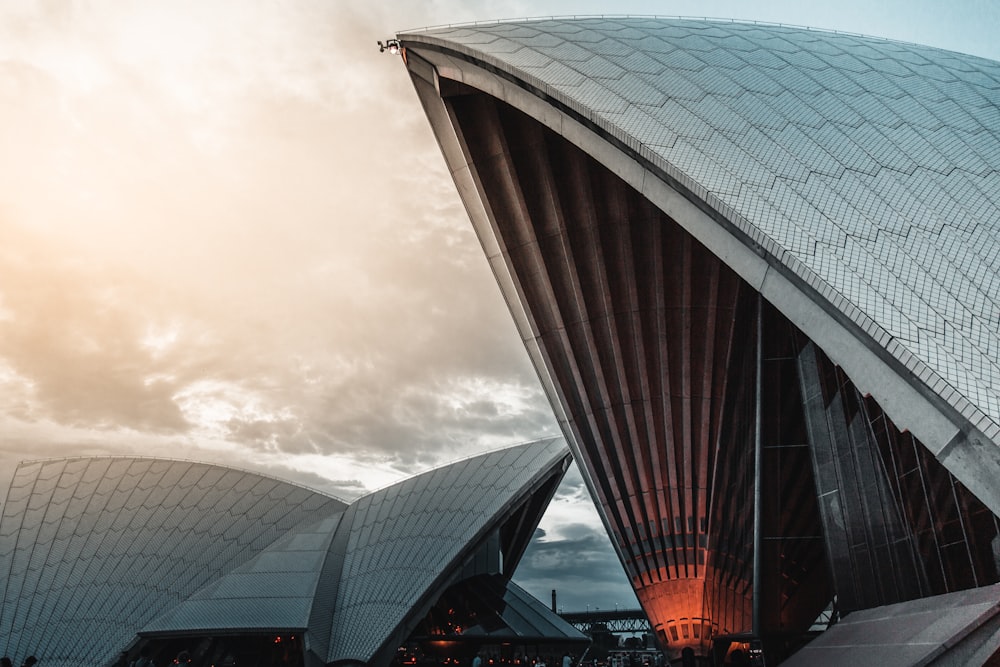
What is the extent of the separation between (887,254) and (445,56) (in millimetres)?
11309

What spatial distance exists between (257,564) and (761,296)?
23.3 metres

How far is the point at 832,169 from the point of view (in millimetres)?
9734

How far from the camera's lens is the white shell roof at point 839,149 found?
24.5 ft

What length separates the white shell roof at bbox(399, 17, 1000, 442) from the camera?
7477mm

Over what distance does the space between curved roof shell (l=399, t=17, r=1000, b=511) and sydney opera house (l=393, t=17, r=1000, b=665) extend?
0.14 feet

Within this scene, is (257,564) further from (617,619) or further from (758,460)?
(617,619)

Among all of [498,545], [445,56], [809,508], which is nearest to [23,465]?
[498,545]

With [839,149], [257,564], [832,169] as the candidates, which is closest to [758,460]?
[839,149]

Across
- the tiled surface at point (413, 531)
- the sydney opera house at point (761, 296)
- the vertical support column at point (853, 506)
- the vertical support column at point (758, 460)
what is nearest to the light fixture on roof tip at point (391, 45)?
the sydney opera house at point (761, 296)

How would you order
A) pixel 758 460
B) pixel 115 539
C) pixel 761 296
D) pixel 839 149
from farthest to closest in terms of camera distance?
pixel 115 539 → pixel 758 460 → pixel 761 296 → pixel 839 149

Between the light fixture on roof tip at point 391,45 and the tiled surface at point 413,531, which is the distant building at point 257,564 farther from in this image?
the light fixture on roof tip at point 391,45

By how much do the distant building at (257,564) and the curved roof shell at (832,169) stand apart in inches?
786

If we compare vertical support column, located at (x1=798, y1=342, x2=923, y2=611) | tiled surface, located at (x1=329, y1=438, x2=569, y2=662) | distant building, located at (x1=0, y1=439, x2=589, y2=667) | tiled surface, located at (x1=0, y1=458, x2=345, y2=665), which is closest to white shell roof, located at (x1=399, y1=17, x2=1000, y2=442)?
vertical support column, located at (x1=798, y1=342, x2=923, y2=611)

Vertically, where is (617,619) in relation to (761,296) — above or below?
below
